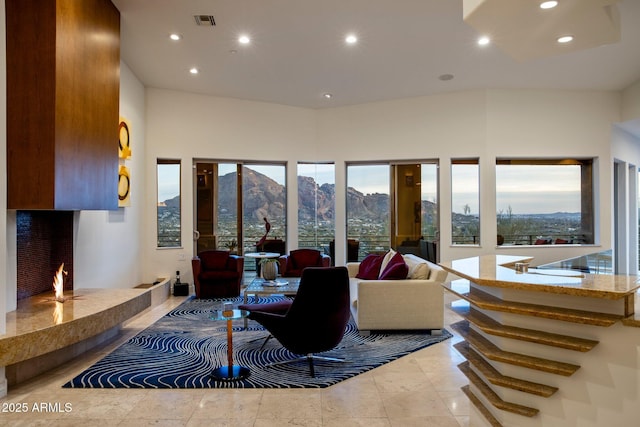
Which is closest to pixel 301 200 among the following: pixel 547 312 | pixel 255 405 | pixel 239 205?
pixel 239 205

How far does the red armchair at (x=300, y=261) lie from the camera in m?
7.05

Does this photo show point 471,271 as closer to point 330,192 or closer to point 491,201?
point 491,201

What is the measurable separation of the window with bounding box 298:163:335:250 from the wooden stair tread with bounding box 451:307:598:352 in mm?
6063

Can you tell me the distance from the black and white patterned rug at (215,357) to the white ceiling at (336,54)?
3.19 meters

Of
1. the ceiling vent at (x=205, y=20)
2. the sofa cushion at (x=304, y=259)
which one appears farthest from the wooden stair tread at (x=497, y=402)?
the sofa cushion at (x=304, y=259)

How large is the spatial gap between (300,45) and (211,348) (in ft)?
12.6

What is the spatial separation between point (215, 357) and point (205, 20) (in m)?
3.66

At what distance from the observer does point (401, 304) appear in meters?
4.81

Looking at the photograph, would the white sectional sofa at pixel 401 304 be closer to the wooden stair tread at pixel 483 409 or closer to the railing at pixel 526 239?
the wooden stair tread at pixel 483 409

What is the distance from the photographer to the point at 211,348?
4398mm

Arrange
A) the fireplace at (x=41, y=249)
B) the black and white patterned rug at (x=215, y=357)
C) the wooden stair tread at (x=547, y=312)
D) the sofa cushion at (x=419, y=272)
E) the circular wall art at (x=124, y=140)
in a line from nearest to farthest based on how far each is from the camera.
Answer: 1. the wooden stair tread at (x=547, y=312)
2. the black and white patterned rug at (x=215, y=357)
3. the fireplace at (x=41, y=249)
4. the sofa cushion at (x=419, y=272)
5. the circular wall art at (x=124, y=140)

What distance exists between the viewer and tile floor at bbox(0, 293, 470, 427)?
2873mm

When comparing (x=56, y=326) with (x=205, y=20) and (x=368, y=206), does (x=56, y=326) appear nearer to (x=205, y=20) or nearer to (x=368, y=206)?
(x=205, y=20)

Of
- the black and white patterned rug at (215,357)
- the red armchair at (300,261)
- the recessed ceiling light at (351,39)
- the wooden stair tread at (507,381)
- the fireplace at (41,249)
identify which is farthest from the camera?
the red armchair at (300,261)
